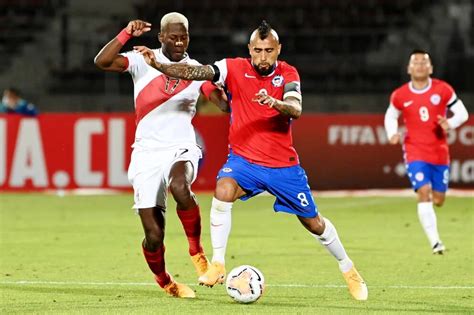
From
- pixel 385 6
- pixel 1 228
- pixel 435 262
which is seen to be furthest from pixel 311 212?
pixel 385 6

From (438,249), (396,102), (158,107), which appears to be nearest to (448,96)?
(396,102)

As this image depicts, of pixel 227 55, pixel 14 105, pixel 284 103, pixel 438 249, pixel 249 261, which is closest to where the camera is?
pixel 284 103

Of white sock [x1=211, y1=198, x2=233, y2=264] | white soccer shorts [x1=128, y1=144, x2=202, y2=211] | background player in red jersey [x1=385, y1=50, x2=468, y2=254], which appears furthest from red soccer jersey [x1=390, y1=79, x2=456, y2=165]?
white sock [x1=211, y1=198, x2=233, y2=264]

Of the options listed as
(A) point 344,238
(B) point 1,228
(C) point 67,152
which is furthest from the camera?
(C) point 67,152

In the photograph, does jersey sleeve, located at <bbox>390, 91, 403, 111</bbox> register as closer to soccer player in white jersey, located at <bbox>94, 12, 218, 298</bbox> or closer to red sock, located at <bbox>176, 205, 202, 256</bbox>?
soccer player in white jersey, located at <bbox>94, 12, 218, 298</bbox>

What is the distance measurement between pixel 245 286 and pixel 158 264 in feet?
2.44

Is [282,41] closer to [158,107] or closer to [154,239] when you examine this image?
[158,107]

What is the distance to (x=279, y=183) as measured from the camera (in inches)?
345

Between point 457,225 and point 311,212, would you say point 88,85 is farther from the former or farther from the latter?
point 311,212

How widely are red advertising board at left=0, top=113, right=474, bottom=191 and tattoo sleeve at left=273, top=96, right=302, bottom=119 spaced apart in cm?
1342

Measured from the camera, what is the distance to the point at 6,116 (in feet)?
72.1

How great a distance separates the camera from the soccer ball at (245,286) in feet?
27.8

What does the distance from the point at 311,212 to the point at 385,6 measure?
20.0 metres

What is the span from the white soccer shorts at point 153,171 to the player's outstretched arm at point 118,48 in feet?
2.33
